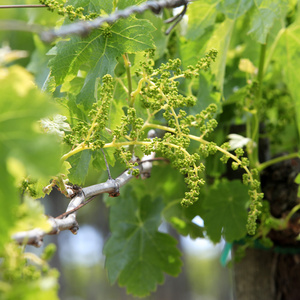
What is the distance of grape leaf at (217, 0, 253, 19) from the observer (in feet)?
3.75

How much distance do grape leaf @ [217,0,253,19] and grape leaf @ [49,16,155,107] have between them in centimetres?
36

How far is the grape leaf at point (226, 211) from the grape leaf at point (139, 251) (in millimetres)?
158

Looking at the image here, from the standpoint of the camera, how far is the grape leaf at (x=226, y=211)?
1.19 m

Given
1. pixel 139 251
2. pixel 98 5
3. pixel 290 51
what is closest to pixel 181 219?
pixel 139 251

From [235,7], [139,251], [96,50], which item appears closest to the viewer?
[96,50]

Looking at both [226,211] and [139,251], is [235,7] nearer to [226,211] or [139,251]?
[226,211]

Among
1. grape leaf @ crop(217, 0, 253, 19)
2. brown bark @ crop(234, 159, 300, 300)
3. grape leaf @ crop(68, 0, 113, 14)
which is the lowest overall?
brown bark @ crop(234, 159, 300, 300)

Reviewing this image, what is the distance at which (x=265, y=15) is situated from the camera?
3.59ft

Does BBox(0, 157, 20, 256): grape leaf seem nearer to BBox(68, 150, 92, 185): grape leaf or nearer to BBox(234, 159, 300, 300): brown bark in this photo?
BBox(68, 150, 92, 185): grape leaf

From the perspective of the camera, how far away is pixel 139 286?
4.35 feet

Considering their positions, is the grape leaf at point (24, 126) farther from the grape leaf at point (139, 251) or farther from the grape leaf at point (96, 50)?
the grape leaf at point (139, 251)

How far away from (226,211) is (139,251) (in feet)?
1.07

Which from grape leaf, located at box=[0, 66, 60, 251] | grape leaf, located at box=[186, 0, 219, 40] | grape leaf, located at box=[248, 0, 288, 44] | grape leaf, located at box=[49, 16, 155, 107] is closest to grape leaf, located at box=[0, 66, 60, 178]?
grape leaf, located at box=[0, 66, 60, 251]

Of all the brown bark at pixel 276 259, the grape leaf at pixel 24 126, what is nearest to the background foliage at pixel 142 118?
the grape leaf at pixel 24 126
